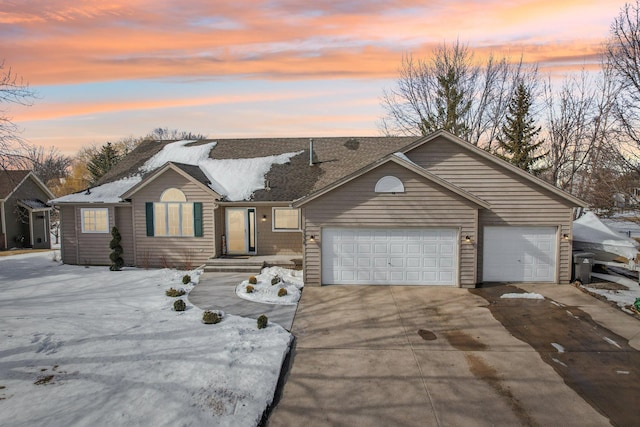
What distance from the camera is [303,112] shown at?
2417 cm

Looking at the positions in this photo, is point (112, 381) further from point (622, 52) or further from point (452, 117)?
point (452, 117)

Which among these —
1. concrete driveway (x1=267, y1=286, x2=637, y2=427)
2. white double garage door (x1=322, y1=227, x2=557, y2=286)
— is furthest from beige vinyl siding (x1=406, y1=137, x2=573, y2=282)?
concrete driveway (x1=267, y1=286, x2=637, y2=427)

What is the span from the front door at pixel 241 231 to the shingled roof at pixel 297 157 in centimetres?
97

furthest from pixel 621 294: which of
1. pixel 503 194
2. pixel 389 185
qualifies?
pixel 389 185

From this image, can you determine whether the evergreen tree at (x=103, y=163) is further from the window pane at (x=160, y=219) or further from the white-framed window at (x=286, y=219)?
the white-framed window at (x=286, y=219)

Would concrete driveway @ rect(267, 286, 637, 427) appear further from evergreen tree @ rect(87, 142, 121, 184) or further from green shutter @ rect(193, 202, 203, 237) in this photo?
evergreen tree @ rect(87, 142, 121, 184)

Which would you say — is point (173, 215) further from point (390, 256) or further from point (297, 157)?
point (390, 256)

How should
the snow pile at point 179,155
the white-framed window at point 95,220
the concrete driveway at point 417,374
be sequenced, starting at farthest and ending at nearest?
the snow pile at point 179,155, the white-framed window at point 95,220, the concrete driveway at point 417,374

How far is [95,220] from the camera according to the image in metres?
17.8

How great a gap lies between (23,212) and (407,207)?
94.7 feet

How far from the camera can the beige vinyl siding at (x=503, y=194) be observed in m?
14.0

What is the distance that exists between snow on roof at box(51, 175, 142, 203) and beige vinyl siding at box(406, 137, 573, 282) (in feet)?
45.4

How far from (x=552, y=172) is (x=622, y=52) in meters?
15.0

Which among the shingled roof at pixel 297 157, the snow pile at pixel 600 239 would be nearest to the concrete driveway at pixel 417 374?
the snow pile at pixel 600 239
